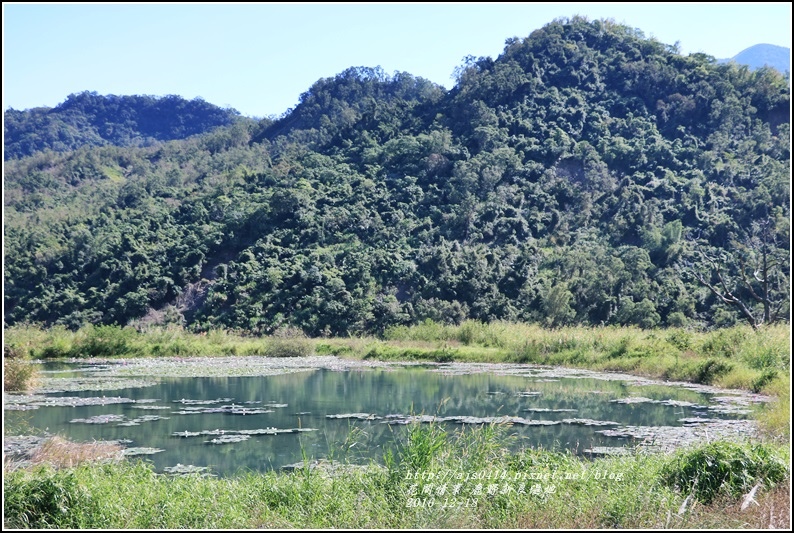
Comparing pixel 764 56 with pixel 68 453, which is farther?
pixel 764 56

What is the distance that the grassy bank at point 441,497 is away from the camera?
272 inches

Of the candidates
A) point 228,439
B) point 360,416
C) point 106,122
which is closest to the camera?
point 228,439

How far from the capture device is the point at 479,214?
51219 mm

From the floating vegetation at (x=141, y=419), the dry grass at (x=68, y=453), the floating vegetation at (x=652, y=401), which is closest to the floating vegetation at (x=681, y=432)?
the floating vegetation at (x=652, y=401)

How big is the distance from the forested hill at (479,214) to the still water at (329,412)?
14.3 m

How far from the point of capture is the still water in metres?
12.4

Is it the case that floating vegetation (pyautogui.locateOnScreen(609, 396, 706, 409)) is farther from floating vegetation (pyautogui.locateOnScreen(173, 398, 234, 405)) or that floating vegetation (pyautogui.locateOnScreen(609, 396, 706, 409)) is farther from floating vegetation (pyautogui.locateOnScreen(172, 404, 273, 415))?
floating vegetation (pyautogui.locateOnScreen(173, 398, 234, 405))

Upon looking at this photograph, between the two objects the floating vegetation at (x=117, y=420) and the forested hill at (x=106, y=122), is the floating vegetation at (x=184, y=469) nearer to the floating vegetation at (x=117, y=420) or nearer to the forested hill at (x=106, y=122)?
the floating vegetation at (x=117, y=420)

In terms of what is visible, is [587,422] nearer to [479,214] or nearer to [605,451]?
[605,451]

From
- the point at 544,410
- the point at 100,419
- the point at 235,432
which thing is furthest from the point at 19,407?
the point at 544,410

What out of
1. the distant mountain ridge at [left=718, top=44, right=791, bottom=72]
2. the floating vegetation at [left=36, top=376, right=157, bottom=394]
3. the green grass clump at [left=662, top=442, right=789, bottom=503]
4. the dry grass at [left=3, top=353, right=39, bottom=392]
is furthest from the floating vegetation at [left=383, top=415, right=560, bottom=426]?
the distant mountain ridge at [left=718, top=44, right=791, bottom=72]

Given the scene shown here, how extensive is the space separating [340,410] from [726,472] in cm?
1045

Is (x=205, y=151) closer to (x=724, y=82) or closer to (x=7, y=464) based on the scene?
(x=724, y=82)

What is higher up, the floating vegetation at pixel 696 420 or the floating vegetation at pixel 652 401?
the floating vegetation at pixel 696 420
